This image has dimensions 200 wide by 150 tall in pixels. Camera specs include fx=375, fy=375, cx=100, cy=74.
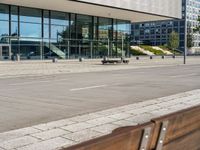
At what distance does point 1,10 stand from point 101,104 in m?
Answer: 34.1

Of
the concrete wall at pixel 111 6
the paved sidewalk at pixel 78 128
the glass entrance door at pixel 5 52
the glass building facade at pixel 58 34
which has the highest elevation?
the concrete wall at pixel 111 6

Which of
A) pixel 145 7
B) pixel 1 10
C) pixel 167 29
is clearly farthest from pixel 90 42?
pixel 167 29

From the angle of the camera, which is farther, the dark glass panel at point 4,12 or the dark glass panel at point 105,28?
the dark glass panel at point 105,28

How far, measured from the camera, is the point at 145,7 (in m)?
49.6

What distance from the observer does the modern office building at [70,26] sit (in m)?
42.4

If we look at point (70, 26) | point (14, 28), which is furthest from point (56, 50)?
point (14, 28)

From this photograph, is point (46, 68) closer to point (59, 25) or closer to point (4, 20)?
point (4, 20)

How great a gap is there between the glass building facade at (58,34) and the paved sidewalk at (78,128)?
34.1 meters

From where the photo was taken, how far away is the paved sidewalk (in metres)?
5.83

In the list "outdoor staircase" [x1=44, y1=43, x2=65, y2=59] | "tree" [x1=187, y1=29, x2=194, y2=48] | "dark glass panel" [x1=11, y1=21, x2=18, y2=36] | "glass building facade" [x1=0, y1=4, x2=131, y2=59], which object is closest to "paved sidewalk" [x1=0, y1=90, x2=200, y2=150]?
"glass building facade" [x1=0, y1=4, x2=131, y2=59]

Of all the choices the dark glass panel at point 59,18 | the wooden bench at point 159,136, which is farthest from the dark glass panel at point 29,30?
the wooden bench at point 159,136

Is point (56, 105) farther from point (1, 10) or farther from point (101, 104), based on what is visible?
point (1, 10)

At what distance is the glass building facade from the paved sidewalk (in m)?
34.1

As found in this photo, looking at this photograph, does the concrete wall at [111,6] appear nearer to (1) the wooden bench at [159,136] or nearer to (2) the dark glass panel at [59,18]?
(2) the dark glass panel at [59,18]
